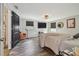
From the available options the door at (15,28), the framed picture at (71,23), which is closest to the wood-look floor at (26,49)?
the door at (15,28)

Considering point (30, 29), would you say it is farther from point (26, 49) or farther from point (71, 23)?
point (71, 23)

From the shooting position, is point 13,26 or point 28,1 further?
point 13,26

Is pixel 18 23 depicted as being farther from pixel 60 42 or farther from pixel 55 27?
pixel 60 42

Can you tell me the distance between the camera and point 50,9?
317 centimetres

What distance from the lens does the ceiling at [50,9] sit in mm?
3023

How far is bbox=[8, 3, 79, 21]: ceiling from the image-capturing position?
302 centimetres

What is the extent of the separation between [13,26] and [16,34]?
8.7 inches

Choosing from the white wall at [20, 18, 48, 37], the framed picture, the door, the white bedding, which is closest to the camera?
the white bedding

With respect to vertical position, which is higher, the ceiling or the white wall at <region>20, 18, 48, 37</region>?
the ceiling

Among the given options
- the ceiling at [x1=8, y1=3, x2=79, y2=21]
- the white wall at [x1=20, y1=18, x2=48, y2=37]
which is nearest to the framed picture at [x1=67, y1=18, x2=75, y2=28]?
the ceiling at [x1=8, y1=3, x2=79, y2=21]

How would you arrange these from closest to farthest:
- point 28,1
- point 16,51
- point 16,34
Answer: point 28,1 < point 16,51 < point 16,34

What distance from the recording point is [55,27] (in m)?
3.30

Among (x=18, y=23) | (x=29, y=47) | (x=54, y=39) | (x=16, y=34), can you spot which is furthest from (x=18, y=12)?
(x=54, y=39)

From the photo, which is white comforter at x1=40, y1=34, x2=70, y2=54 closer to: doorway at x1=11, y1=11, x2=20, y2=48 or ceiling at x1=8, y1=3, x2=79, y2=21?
ceiling at x1=8, y1=3, x2=79, y2=21
